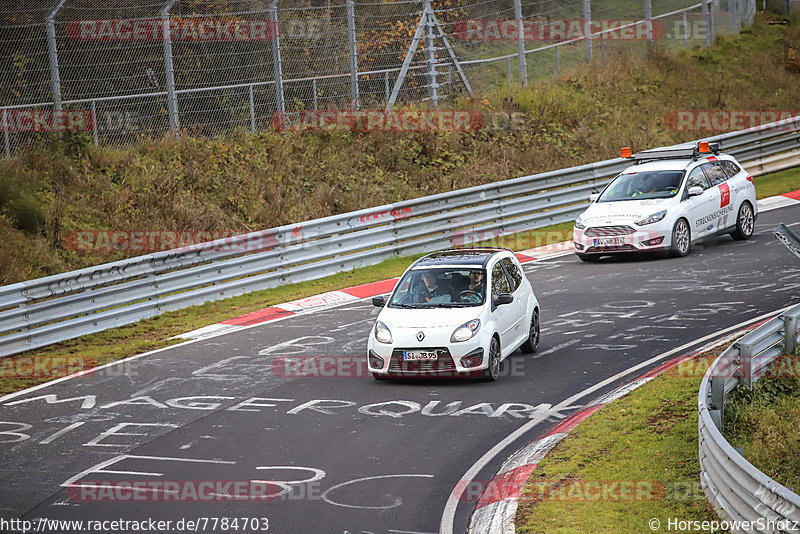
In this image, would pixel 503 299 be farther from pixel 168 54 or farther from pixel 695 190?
pixel 168 54

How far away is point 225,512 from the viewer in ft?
27.9

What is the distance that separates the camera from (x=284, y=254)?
1981 cm

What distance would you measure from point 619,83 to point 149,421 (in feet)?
81.3

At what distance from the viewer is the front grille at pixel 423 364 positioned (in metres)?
12.4

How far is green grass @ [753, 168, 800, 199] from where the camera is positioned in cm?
2578

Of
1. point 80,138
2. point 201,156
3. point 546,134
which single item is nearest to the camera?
point 80,138

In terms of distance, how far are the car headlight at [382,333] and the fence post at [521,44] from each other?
17.8 m

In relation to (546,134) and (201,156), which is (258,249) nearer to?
(201,156)

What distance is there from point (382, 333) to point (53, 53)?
12340mm

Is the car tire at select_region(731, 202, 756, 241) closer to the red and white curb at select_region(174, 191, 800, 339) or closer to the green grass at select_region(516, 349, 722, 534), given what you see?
the red and white curb at select_region(174, 191, 800, 339)

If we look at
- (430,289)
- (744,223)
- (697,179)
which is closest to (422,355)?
(430,289)

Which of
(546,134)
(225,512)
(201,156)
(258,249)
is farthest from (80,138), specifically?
(225,512)

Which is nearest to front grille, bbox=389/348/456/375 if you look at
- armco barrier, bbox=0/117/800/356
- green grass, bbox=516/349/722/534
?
green grass, bbox=516/349/722/534

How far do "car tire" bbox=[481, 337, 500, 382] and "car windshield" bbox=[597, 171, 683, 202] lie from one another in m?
8.58
